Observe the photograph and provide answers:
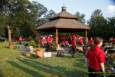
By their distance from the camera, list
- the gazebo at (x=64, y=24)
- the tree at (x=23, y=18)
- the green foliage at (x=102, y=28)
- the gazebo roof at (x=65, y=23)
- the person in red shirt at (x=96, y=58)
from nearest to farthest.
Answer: the person in red shirt at (x=96, y=58) < the gazebo at (x=64, y=24) < the gazebo roof at (x=65, y=23) < the green foliage at (x=102, y=28) < the tree at (x=23, y=18)

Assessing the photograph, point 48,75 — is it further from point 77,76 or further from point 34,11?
point 34,11

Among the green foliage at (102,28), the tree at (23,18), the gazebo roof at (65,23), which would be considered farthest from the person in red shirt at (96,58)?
the tree at (23,18)

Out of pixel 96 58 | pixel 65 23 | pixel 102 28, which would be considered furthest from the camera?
pixel 102 28

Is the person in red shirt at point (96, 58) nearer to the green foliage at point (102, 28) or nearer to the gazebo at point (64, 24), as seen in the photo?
the gazebo at point (64, 24)

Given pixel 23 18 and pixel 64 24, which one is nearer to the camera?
pixel 64 24

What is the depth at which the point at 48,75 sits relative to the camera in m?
11.7

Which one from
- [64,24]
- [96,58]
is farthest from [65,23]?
[96,58]

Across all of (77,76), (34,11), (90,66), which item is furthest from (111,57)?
(34,11)

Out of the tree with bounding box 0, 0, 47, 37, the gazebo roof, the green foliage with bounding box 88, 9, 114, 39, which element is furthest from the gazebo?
the tree with bounding box 0, 0, 47, 37

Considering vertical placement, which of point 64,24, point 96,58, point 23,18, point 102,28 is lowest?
point 96,58

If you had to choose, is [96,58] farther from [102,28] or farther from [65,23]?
[102,28]

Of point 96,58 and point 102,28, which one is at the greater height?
point 102,28

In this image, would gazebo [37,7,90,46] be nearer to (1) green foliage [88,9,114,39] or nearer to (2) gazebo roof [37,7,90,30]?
(2) gazebo roof [37,7,90,30]

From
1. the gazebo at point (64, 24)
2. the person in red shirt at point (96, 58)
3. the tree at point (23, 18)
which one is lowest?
the person in red shirt at point (96, 58)
